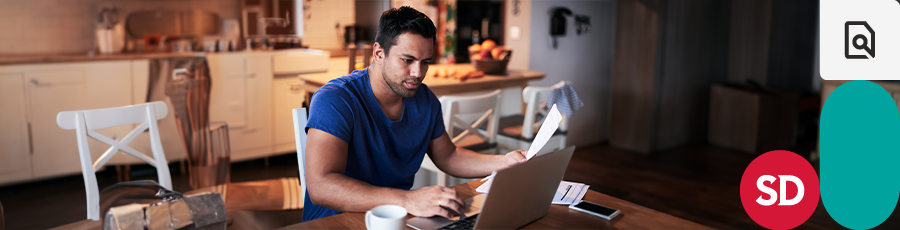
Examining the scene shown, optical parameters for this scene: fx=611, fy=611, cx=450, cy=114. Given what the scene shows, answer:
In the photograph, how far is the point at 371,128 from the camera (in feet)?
5.32

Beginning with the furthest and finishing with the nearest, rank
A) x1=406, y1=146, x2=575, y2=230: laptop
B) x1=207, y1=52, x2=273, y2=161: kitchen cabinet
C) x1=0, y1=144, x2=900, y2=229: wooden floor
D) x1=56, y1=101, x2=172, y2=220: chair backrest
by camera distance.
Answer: x1=207, y1=52, x2=273, y2=161: kitchen cabinet
x1=0, y1=144, x2=900, y2=229: wooden floor
x1=56, y1=101, x2=172, y2=220: chair backrest
x1=406, y1=146, x2=575, y2=230: laptop

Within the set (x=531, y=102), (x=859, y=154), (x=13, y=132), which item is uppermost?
(x=531, y=102)

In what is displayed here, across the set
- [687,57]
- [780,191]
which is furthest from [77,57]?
[687,57]

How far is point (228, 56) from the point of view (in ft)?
13.8

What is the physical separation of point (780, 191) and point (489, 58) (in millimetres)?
1999

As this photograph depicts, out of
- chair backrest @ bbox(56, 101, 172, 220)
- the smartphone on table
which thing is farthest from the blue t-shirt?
chair backrest @ bbox(56, 101, 172, 220)

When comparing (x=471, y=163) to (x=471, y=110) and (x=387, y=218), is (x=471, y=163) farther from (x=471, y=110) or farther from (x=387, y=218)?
(x=471, y=110)

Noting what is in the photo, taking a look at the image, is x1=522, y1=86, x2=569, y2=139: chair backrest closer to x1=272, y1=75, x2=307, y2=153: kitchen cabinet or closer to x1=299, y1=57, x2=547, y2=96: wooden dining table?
x1=299, y1=57, x2=547, y2=96: wooden dining table

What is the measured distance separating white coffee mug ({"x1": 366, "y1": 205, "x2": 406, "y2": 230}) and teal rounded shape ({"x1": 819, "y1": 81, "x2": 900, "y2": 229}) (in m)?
3.11

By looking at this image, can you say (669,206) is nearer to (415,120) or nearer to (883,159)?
(883,159)

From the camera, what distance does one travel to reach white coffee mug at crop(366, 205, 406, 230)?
3.63 ft

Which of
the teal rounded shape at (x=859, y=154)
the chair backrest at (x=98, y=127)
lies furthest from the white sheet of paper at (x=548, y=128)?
the teal rounded shape at (x=859, y=154)

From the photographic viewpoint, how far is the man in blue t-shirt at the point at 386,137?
4.57ft

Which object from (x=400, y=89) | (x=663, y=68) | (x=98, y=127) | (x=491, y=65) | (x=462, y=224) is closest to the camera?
(x=462, y=224)
